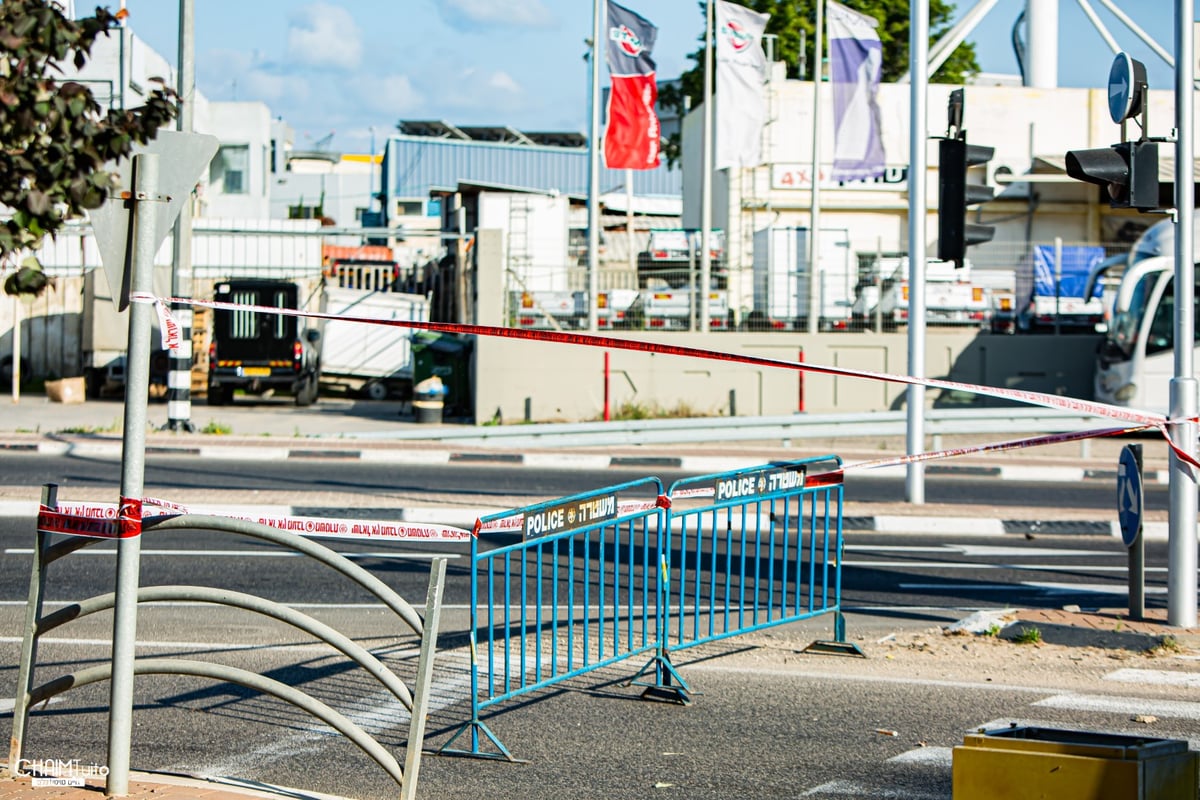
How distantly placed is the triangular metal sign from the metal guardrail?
1616 cm

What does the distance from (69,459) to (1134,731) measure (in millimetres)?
14725

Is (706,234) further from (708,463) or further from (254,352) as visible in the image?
(254,352)

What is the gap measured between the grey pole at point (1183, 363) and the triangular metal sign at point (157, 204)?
6272mm

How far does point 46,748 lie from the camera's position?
19.8ft

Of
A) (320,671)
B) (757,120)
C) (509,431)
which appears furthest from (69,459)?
(757,120)

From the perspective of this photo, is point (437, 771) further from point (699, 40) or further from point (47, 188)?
point (699, 40)

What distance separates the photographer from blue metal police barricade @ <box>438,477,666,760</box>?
6391 mm

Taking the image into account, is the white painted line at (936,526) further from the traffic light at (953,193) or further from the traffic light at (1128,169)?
the traffic light at (1128,169)

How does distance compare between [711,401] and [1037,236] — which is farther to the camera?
[1037,236]

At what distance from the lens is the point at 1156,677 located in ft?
25.5

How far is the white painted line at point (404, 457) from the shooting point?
18.7 meters

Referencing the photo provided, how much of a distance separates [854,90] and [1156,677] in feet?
67.8

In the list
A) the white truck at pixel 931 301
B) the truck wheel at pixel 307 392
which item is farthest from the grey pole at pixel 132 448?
the truck wheel at pixel 307 392

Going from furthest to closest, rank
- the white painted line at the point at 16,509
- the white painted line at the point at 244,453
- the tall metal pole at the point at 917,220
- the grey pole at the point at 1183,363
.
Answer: the white painted line at the point at 244,453 → the tall metal pole at the point at 917,220 → the white painted line at the point at 16,509 → the grey pole at the point at 1183,363
